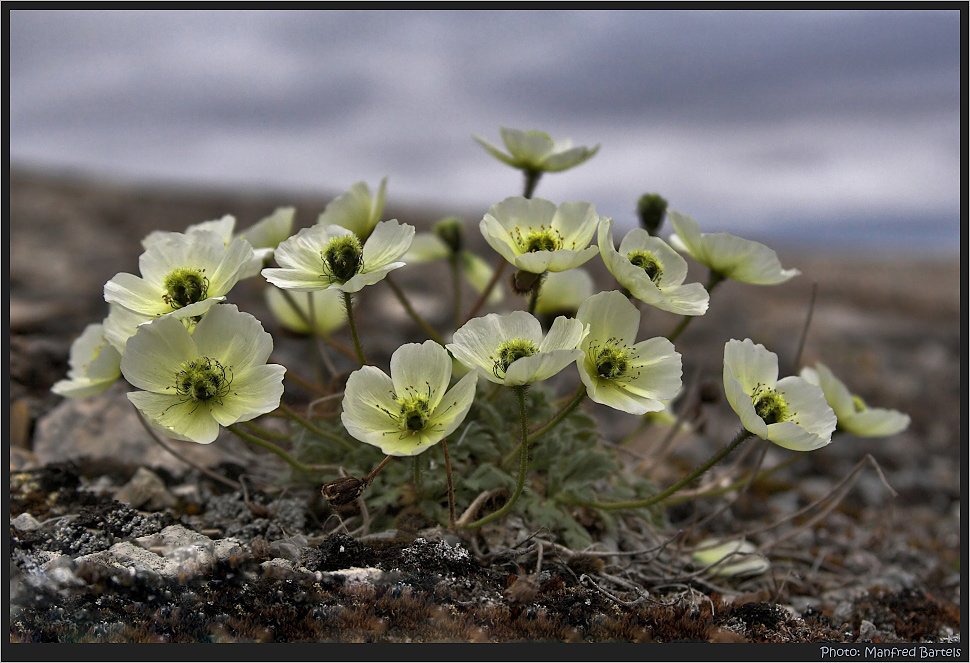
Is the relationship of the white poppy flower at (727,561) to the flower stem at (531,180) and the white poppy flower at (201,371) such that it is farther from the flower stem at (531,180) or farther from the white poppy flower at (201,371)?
the white poppy flower at (201,371)

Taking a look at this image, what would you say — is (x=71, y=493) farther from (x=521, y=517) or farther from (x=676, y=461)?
(x=676, y=461)

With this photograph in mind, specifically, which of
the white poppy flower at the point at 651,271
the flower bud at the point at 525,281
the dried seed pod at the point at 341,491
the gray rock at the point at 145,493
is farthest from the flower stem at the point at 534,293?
the gray rock at the point at 145,493

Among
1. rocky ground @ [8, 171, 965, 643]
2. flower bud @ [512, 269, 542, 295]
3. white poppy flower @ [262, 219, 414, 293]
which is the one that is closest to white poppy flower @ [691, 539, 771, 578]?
rocky ground @ [8, 171, 965, 643]

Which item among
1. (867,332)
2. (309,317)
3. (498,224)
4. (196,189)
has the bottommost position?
(196,189)

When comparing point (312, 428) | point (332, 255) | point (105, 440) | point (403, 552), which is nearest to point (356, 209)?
point (332, 255)

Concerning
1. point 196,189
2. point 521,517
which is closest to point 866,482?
point 521,517

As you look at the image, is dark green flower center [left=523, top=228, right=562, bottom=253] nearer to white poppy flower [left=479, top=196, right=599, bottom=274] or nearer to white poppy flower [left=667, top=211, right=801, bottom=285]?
white poppy flower [left=479, top=196, right=599, bottom=274]
